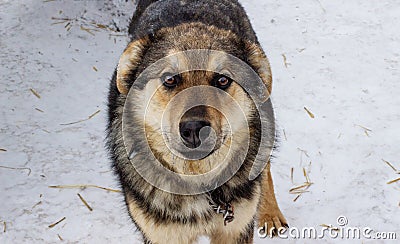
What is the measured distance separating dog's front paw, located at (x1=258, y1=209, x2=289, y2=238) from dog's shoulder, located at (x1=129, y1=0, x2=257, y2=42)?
133 centimetres

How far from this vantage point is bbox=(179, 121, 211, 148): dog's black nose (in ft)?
7.91

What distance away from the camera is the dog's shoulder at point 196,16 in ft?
10.5

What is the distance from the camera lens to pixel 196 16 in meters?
3.27

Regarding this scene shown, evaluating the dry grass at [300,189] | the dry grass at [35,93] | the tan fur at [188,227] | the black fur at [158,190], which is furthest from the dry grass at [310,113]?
the dry grass at [35,93]

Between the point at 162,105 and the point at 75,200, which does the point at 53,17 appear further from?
the point at 162,105

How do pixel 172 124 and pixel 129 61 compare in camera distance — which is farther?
pixel 129 61

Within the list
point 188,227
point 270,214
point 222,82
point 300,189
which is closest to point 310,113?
point 300,189

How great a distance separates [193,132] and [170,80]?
0.41m

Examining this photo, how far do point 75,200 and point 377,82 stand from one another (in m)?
3.04

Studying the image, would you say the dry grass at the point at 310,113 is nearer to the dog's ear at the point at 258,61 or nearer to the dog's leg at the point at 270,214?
the dog's leg at the point at 270,214

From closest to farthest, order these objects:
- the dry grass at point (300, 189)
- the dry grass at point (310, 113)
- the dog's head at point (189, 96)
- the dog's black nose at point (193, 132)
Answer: the dog's black nose at point (193, 132), the dog's head at point (189, 96), the dry grass at point (300, 189), the dry grass at point (310, 113)

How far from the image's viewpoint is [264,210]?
11.8 ft

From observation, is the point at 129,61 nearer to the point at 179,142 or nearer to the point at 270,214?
the point at 179,142

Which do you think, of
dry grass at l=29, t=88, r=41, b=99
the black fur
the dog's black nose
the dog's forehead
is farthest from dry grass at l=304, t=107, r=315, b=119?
dry grass at l=29, t=88, r=41, b=99
